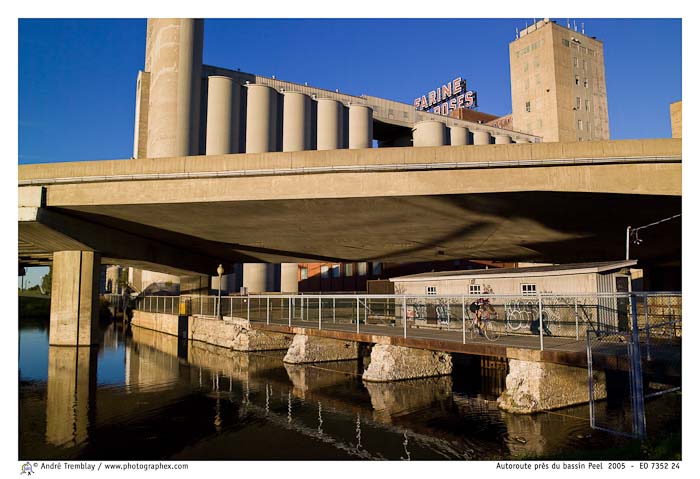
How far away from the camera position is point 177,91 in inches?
2363

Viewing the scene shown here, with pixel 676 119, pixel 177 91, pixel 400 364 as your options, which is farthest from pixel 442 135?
pixel 400 364

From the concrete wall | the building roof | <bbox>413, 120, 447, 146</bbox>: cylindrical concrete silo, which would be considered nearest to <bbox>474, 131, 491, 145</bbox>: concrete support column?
<bbox>413, 120, 447, 146</bbox>: cylindrical concrete silo

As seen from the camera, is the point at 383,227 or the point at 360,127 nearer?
the point at 383,227

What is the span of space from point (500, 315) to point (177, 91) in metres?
51.7

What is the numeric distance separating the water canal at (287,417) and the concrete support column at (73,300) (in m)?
6.77

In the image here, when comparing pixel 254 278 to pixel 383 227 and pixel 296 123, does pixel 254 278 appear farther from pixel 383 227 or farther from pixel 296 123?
pixel 383 227

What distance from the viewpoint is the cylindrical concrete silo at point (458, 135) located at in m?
81.1

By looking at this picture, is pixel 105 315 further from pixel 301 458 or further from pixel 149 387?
pixel 301 458

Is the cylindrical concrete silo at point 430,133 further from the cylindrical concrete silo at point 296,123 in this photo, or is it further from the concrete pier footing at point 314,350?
the concrete pier footing at point 314,350

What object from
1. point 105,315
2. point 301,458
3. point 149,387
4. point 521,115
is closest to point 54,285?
point 149,387

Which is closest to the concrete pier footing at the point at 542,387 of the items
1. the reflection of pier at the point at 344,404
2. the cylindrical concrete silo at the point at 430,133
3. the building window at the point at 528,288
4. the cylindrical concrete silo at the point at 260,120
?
the reflection of pier at the point at 344,404

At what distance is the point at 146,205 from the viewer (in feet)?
82.5

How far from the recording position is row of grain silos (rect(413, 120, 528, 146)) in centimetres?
7775

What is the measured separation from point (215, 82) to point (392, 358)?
52.6 meters
